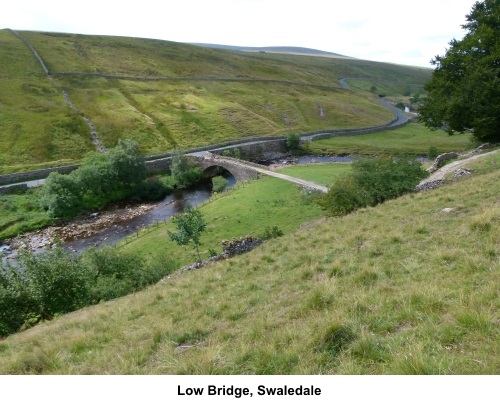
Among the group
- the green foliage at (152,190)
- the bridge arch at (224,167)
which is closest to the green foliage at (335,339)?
the bridge arch at (224,167)

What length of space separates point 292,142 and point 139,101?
1823 inches

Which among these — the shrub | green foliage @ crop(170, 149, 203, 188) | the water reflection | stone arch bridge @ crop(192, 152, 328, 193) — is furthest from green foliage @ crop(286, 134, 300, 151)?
the shrub

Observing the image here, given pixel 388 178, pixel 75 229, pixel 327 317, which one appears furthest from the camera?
pixel 75 229

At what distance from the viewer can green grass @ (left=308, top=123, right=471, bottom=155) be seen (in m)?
82.8

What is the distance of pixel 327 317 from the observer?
8484 mm

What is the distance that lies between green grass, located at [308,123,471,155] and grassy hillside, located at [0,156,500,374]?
69101 millimetres

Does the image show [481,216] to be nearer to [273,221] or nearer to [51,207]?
[273,221]

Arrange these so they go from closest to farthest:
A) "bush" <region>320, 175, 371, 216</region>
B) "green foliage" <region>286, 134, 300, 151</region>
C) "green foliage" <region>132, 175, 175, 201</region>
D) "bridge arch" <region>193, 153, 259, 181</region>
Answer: "bush" <region>320, 175, 371, 216</region> < "green foliage" <region>132, 175, 175, 201</region> < "bridge arch" <region>193, 153, 259, 181</region> < "green foliage" <region>286, 134, 300, 151</region>

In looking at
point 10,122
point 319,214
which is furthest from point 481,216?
point 10,122

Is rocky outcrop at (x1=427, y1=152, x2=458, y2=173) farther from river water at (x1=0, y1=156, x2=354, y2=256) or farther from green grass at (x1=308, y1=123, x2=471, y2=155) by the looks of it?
green grass at (x1=308, y1=123, x2=471, y2=155)

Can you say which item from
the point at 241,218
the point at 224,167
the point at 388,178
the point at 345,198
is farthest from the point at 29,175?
the point at 388,178

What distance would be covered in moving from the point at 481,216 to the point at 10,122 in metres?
87.0

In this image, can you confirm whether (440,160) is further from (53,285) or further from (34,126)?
(34,126)
